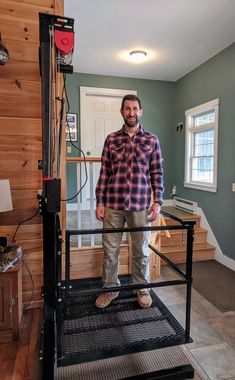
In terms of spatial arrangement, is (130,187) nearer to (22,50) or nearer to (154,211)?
(154,211)

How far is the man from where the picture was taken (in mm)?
1848

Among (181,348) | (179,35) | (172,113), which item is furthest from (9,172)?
(172,113)

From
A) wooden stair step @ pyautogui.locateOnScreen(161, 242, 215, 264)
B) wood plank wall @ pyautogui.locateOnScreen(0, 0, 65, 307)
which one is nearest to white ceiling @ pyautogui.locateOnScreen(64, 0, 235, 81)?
wood plank wall @ pyautogui.locateOnScreen(0, 0, 65, 307)

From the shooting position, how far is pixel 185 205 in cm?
441

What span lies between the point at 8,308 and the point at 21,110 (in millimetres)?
1416

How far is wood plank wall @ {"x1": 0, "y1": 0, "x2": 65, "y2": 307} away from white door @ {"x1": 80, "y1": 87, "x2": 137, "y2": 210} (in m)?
2.41

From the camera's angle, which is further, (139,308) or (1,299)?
(139,308)

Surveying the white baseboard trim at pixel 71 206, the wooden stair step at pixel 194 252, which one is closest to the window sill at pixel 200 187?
the wooden stair step at pixel 194 252

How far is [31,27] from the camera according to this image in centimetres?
203

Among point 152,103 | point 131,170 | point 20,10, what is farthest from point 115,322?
point 152,103

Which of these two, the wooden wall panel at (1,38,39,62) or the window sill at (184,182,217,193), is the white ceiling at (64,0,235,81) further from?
the window sill at (184,182,217,193)

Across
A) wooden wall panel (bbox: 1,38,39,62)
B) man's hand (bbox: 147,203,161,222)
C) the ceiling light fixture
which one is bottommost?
man's hand (bbox: 147,203,161,222)

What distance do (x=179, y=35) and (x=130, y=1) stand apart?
2.89 ft

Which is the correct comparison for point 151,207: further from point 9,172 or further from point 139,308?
point 9,172
